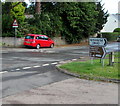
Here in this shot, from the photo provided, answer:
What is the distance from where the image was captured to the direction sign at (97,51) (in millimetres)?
10391

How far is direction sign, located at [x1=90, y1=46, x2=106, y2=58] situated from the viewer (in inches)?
409

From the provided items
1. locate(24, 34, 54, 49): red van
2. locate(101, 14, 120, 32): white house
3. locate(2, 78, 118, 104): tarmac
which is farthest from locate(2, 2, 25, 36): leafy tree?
locate(101, 14, 120, 32): white house

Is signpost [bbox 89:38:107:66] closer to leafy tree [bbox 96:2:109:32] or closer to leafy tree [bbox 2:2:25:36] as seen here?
leafy tree [bbox 2:2:25:36]

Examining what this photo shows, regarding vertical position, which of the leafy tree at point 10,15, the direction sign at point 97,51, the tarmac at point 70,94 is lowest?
the tarmac at point 70,94

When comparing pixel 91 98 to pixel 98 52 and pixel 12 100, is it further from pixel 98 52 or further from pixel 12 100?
pixel 98 52

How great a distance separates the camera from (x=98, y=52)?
10633mm

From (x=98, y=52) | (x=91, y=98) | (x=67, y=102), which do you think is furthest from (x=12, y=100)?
(x=98, y=52)

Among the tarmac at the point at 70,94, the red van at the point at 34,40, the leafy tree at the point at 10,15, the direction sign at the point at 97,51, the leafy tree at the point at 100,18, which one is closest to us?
the tarmac at the point at 70,94

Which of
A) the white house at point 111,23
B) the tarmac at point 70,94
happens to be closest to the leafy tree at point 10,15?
the tarmac at point 70,94

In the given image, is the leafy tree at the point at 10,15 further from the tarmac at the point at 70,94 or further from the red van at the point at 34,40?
the tarmac at the point at 70,94

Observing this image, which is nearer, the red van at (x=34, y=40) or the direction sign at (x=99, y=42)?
the direction sign at (x=99, y=42)

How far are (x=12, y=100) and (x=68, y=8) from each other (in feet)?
89.3

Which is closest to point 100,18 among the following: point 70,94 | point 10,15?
point 10,15

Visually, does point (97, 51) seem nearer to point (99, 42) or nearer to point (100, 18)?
point (99, 42)
